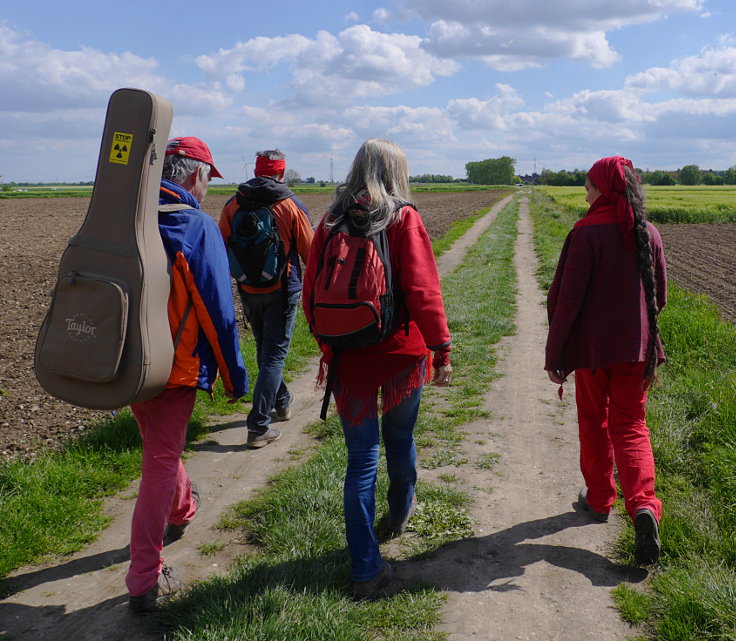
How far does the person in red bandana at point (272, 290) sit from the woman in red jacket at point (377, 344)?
1.72 meters

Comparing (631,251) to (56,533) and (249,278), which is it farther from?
(56,533)

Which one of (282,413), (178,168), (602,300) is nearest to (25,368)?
(282,413)

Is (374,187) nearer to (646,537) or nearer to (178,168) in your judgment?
(178,168)

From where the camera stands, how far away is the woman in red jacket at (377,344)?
115 inches

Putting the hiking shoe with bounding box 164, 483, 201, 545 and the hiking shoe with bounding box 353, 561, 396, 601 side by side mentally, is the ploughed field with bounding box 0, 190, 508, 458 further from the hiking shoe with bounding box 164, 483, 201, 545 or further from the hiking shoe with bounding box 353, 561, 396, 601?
the hiking shoe with bounding box 353, 561, 396, 601

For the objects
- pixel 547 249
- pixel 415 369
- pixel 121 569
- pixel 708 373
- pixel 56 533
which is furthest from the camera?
pixel 547 249

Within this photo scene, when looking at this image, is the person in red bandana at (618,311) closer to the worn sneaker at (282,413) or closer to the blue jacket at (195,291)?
the blue jacket at (195,291)

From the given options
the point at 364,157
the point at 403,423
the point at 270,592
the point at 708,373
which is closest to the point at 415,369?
the point at 403,423

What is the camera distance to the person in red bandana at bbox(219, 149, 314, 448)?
4766 mm

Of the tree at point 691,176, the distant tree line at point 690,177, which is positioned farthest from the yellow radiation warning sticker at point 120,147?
the tree at point 691,176

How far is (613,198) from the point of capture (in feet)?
11.4

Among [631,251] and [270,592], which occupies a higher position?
[631,251]

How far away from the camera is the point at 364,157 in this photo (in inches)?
118

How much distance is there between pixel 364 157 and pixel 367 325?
814mm
